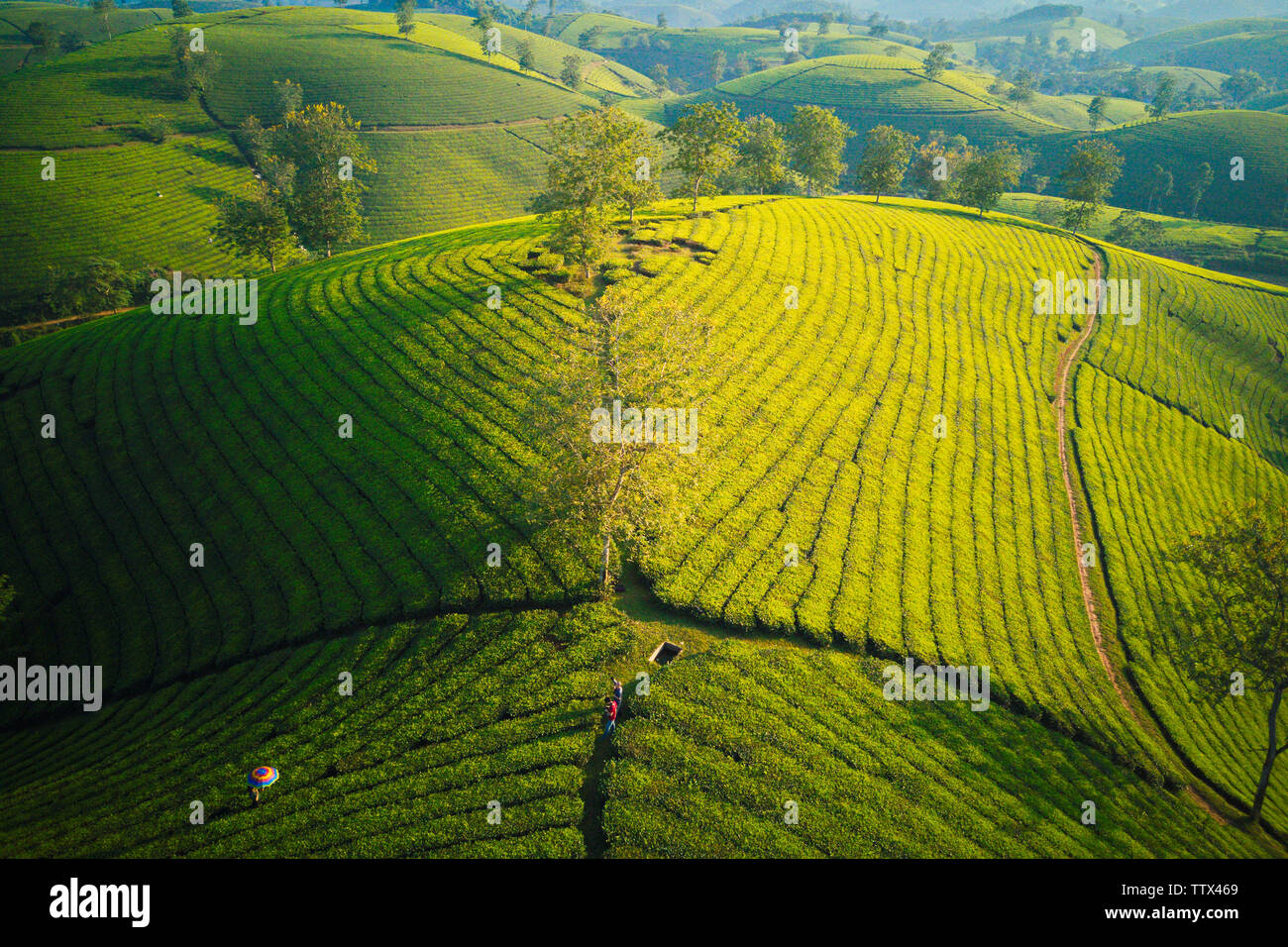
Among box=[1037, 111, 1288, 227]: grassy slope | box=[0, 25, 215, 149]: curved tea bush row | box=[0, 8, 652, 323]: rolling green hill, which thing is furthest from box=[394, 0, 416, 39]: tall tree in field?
box=[1037, 111, 1288, 227]: grassy slope

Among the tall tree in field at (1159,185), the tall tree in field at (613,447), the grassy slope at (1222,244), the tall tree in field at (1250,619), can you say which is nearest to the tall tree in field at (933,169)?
the grassy slope at (1222,244)

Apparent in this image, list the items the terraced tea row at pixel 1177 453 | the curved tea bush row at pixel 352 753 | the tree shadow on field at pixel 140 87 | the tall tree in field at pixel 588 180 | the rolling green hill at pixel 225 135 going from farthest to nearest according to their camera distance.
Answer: the tree shadow on field at pixel 140 87, the rolling green hill at pixel 225 135, the tall tree in field at pixel 588 180, the terraced tea row at pixel 1177 453, the curved tea bush row at pixel 352 753

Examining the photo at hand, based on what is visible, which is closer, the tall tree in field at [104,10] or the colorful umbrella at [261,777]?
the colorful umbrella at [261,777]

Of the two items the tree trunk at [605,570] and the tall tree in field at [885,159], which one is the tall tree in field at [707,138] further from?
the tree trunk at [605,570]

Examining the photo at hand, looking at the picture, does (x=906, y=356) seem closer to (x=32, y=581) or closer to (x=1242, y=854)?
(x=1242, y=854)

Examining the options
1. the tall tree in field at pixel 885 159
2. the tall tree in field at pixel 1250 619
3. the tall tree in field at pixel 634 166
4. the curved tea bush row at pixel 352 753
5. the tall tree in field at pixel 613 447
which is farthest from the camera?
the tall tree in field at pixel 885 159

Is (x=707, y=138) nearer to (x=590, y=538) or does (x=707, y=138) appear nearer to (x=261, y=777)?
(x=590, y=538)

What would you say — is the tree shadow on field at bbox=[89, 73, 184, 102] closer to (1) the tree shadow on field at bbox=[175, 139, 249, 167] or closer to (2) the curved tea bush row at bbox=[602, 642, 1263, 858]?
(1) the tree shadow on field at bbox=[175, 139, 249, 167]
